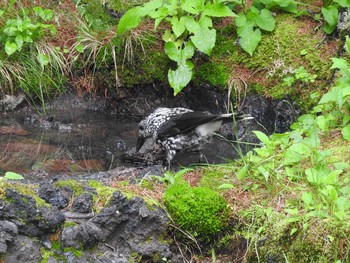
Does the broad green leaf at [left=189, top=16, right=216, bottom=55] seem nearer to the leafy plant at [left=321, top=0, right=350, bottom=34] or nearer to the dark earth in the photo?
the dark earth

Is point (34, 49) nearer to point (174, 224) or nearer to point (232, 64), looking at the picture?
point (232, 64)

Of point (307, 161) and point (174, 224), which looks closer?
point (174, 224)

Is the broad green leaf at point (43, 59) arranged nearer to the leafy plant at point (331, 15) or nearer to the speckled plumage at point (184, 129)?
the speckled plumage at point (184, 129)

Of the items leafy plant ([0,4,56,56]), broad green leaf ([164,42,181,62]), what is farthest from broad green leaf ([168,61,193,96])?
leafy plant ([0,4,56,56])

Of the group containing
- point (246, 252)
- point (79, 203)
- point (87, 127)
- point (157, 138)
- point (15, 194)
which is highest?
point (15, 194)

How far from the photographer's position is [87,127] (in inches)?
309

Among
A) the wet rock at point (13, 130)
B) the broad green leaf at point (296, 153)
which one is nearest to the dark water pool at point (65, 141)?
the wet rock at point (13, 130)

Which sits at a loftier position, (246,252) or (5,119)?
(246,252)

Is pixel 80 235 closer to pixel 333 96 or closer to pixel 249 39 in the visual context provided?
pixel 333 96

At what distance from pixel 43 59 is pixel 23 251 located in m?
4.60

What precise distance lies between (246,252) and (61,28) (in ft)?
17.2

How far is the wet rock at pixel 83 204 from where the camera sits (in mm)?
4051

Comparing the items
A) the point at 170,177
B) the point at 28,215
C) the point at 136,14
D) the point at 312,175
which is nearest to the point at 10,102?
the point at 136,14

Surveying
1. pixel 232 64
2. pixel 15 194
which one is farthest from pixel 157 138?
pixel 15 194
